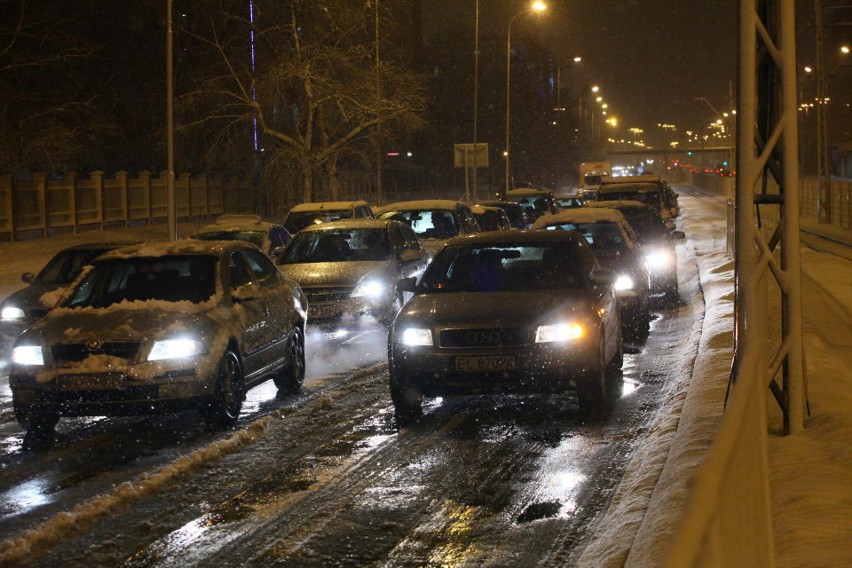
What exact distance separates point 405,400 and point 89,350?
8.82ft

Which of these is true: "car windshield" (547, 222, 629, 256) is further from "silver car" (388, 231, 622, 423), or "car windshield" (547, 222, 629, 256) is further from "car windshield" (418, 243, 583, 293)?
"silver car" (388, 231, 622, 423)

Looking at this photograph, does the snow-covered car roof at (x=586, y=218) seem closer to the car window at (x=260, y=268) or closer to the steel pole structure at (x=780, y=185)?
the car window at (x=260, y=268)

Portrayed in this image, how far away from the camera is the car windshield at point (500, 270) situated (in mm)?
10547

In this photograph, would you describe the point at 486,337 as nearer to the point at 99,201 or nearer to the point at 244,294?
the point at 244,294

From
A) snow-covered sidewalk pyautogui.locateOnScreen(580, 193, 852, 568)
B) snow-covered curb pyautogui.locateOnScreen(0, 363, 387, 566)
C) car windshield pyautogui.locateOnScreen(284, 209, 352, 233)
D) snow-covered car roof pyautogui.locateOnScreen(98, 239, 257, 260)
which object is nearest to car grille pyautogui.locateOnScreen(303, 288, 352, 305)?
snow-covered car roof pyautogui.locateOnScreen(98, 239, 257, 260)

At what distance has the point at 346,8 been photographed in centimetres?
3738

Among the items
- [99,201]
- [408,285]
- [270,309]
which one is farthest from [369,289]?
[99,201]

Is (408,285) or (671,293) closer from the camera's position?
(408,285)

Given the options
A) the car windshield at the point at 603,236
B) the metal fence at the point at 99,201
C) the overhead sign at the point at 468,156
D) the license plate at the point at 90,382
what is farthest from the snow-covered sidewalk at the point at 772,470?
the overhead sign at the point at 468,156

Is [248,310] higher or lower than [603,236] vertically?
lower

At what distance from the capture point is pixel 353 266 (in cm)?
1666

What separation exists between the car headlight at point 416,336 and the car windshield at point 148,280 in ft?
6.24

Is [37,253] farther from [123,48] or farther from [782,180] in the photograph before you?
[782,180]

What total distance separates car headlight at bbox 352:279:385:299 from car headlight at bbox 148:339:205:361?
6796 mm
